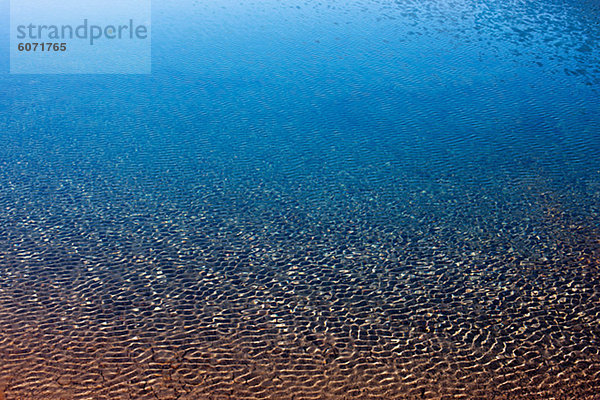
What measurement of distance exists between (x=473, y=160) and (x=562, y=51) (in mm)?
2309

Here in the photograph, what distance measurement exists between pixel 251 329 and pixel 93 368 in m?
0.45

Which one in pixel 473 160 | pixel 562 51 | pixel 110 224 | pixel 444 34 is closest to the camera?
pixel 110 224

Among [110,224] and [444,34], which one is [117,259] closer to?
[110,224]

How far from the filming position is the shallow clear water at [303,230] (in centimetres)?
143

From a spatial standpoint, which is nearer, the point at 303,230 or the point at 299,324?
the point at 299,324

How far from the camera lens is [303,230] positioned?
2.06m

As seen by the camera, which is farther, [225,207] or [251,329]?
[225,207]

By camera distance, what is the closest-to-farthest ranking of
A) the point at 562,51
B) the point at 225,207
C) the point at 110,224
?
1. the point at 110,224
2. the point at 225,207
3. the point at 562,51

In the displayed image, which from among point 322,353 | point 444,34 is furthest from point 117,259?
point 444,34

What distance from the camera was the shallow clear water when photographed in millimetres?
1430

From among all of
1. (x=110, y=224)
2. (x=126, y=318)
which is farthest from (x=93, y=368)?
(x=110, y=224)

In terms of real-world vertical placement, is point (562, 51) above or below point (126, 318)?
above

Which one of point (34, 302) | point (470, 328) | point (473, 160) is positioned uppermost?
point (473, 160)

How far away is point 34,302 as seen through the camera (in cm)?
163
